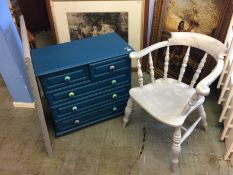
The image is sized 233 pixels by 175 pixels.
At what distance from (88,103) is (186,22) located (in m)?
1.09

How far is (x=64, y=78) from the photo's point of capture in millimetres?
1668

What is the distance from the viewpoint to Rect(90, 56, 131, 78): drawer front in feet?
5.65

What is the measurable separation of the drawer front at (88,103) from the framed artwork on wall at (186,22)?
1.99ft

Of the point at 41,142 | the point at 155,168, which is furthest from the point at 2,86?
the point at 155,168

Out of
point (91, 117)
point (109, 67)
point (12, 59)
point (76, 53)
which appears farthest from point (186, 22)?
point (12, 59)

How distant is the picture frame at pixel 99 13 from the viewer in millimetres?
2137

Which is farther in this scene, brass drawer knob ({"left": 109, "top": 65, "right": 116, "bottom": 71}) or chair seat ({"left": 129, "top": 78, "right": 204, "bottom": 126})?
brass drawer knob ({"left": 109, "top": 65, "right": 116, "bottom": 71})

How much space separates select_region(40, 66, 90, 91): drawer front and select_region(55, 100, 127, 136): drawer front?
1.12 feet

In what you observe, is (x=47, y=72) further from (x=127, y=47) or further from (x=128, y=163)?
(x=128, y=163)

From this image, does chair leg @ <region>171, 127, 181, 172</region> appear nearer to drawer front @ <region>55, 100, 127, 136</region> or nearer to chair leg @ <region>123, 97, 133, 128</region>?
chair leg @ <region>123, 97, 133, 128</region>

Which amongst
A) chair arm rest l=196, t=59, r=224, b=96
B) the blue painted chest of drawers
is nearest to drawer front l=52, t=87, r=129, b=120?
the blue painted chest of drawers

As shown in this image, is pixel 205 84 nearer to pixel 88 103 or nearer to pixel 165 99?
pixel 165 99

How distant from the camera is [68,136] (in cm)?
197

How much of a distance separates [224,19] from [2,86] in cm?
218
